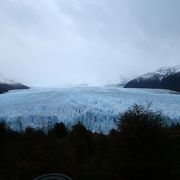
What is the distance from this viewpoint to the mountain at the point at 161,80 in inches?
3809

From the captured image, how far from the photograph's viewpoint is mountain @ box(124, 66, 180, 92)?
9675cm

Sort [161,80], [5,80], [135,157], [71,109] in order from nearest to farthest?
1. [135,157]
2. [71,109]
3. [161,80]
4. [5,80]

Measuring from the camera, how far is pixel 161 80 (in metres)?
104

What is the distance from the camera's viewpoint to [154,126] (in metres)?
10.2

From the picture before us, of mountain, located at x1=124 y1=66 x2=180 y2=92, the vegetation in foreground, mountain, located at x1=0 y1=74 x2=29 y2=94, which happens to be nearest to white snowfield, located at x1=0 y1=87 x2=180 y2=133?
the vegetation in foreground

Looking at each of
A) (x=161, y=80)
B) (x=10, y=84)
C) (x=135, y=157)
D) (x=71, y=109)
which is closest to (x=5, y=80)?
(x=10, y=84)

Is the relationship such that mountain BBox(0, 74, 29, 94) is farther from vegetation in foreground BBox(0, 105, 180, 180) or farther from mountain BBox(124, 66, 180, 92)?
vegetation in foreground BBox(0, 105, 180, 180)

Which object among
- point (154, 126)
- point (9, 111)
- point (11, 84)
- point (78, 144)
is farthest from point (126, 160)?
point (11, 84)

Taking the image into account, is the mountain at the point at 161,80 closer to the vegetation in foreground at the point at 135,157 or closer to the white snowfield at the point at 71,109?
the white snowfield at the point at 71,109

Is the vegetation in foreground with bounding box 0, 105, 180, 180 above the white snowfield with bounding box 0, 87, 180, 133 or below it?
above

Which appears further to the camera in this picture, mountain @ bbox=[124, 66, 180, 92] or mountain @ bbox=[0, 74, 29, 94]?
mountain @ bbox=[0, 74, 29, 94]

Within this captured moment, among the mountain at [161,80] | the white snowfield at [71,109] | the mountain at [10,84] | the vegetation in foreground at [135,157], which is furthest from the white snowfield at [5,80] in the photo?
the vegetation in foreground at [135,157]

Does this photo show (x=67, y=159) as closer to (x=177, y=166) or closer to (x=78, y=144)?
(x=78, y=144)

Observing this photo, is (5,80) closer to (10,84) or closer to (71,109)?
(10,84)
